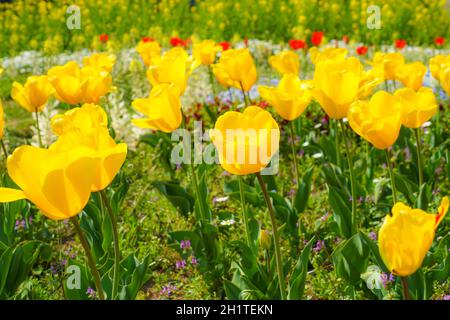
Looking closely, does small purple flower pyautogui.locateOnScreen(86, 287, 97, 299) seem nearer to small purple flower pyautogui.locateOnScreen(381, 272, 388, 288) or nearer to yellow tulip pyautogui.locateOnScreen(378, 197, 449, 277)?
small purple flower pyautogui.locateOnScreen(381, 272, 388, 288)

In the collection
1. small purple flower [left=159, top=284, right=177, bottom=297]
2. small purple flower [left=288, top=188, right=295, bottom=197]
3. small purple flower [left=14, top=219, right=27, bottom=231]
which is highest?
small purple flower [left=14, top=219, right=27, bottom=231]

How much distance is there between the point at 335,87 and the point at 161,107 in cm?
60

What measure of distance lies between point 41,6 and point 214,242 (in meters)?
9.01

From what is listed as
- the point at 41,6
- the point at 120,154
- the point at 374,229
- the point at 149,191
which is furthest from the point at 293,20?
the point at 120,154

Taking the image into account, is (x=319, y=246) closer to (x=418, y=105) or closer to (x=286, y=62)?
(x=418, y=105)

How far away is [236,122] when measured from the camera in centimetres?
160

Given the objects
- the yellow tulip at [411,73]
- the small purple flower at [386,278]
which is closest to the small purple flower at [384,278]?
the small purple flower at [386,278]

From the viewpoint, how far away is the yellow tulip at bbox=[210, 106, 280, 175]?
156cm

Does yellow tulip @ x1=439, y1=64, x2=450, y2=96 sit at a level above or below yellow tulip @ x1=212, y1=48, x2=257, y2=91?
below

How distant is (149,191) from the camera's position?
3.70 meters

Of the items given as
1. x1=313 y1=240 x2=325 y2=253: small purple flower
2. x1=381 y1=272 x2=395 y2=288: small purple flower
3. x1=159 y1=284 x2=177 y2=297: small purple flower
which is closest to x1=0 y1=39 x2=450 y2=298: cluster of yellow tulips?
x1=313 y1=240 x2=325 y2=253: small purple flower

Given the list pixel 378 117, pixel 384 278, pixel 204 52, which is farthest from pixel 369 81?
pixel 204 52

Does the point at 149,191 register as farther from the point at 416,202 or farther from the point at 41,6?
the point at 41,6

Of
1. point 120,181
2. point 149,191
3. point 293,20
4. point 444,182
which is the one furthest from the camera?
point 293,20
